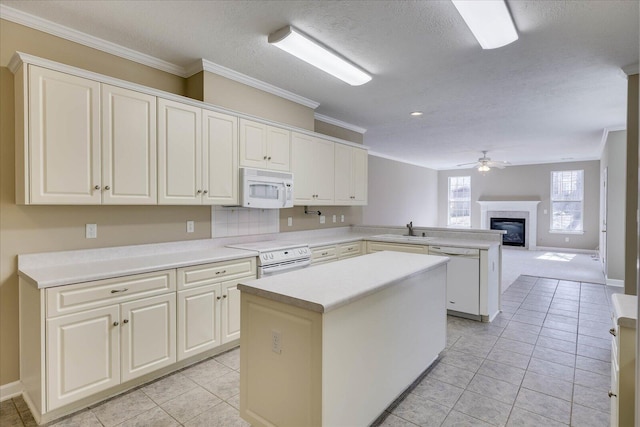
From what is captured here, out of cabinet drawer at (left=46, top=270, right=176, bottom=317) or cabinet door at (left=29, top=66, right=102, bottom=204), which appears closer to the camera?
cabinet drawer at (left=46, top=270, right=176, bottom=317)

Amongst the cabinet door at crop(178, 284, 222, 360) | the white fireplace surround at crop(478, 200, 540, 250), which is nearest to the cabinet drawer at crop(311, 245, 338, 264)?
the cabinet door at crop(178, 284, 222, 360)

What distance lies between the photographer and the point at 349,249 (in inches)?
182

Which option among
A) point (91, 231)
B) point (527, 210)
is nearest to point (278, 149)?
point (91, 231)

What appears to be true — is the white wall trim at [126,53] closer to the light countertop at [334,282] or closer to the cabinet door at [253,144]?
the cabinet door at [253,144]

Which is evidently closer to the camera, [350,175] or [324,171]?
[324,171]

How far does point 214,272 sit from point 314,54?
6.79 feet

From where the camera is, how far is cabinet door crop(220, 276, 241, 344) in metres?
2.96

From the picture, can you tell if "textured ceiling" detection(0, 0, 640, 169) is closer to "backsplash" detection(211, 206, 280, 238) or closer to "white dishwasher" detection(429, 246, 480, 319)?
"backsplash" detection(211, 206, 280, 238)

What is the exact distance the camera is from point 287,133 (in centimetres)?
390

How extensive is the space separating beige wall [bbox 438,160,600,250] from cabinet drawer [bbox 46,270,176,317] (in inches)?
414

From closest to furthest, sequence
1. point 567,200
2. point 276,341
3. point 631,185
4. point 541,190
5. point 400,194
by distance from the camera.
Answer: point 276,341 < point 631,185 < point 567,200 < point 400,194 < point 541,190

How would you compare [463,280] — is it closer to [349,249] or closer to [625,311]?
[349,249]

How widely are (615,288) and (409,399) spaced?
512 centimetres

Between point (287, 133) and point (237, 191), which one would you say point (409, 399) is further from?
point (287, 133)
